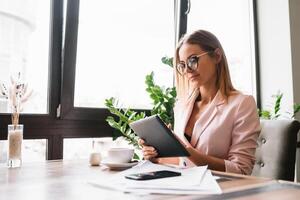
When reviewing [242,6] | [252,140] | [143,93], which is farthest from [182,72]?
[242,6]

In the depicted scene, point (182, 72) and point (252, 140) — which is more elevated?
point (182, 72)

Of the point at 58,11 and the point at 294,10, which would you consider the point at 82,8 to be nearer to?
the point at 58,11

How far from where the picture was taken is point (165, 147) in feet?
4.19

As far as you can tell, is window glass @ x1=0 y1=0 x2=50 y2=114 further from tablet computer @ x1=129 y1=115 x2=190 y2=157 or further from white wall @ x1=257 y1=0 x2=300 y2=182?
white wall @ x1=257 y1=0 x2=300 y2=182

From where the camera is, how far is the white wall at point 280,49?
117 inches

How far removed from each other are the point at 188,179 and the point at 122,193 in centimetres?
24

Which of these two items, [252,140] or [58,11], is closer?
[252,140]

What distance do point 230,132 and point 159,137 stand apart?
424 mm

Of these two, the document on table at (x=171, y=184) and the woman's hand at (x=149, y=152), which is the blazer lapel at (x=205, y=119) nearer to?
the woman's hand at (x=149, y=152)

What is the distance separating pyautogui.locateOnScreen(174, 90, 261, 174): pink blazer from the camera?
4.73 feet

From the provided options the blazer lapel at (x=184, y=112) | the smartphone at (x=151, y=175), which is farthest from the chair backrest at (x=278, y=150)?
the smartphone at (x=151, y=175)

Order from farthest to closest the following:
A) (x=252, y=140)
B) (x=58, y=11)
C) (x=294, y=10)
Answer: (x=294, y=10), (x=58, y=11), (x=252, y=140)

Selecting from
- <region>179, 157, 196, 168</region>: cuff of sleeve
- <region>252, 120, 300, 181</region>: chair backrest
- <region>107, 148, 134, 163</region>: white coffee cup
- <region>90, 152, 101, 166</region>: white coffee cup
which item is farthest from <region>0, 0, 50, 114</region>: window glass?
<region>252, 120, 300, 181</region>: chair backrest

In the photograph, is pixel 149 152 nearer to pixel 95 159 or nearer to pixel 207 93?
pixel 95 159
